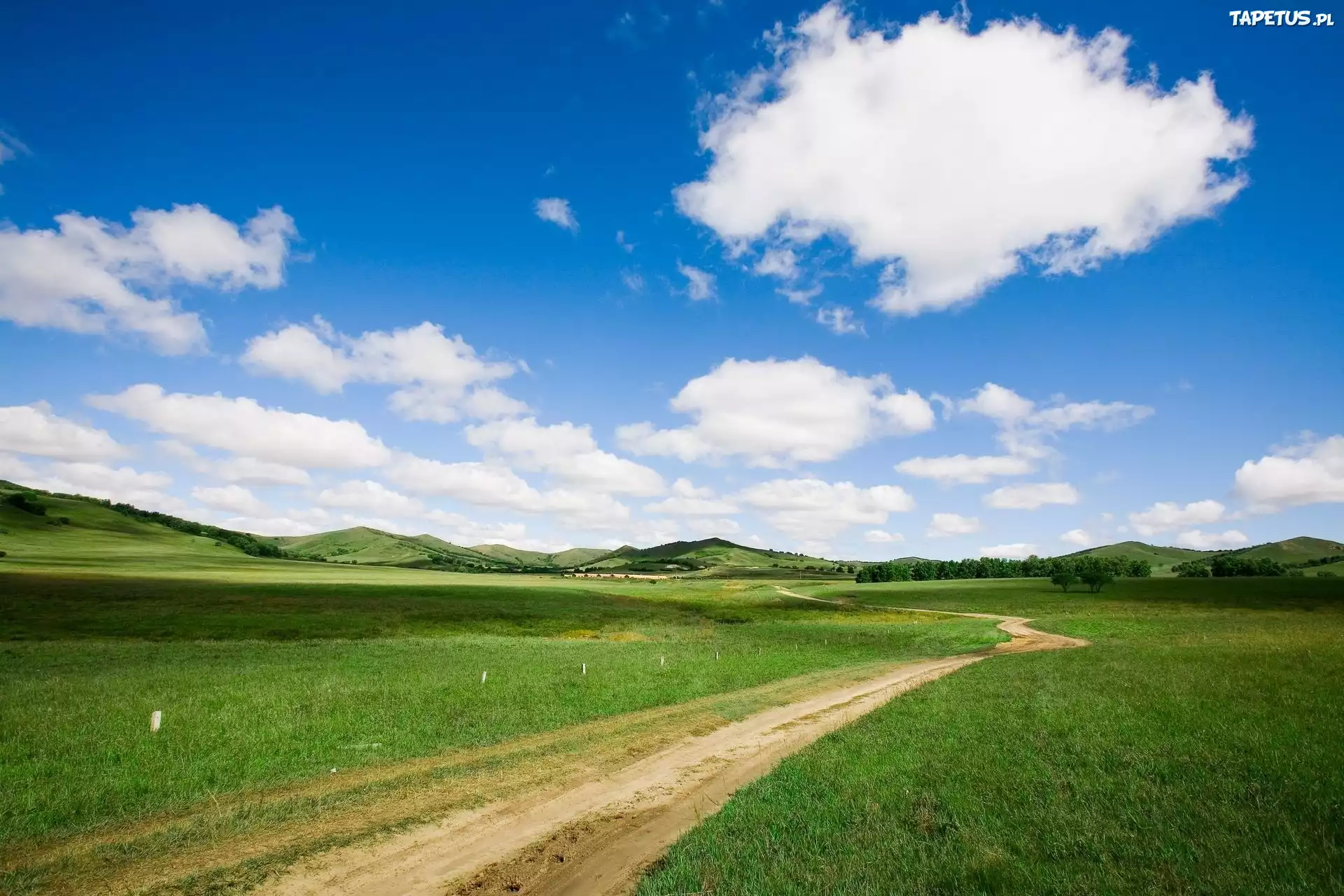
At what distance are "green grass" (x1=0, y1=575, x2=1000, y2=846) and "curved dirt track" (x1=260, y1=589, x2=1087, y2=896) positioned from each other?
6.66m

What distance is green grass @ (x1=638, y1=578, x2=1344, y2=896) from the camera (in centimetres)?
1018

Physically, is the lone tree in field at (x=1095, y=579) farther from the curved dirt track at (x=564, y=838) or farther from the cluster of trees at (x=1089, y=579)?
the curved dirt track at (x=564, y=838)

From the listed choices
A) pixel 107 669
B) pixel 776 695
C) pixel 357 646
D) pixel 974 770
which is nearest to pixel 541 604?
pixel 357 646

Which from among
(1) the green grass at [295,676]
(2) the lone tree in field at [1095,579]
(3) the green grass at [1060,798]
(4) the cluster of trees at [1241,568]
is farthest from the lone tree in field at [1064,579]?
(3) the green grass at [1060,798]

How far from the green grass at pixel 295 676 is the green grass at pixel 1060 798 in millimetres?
12205

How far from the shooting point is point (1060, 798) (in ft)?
44.5

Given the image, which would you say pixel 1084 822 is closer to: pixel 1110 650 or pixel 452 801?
pixel 452 801

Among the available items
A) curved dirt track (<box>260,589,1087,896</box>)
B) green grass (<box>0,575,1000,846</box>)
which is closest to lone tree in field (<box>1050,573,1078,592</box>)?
green grass (<box>0,575,1000,846</box>)

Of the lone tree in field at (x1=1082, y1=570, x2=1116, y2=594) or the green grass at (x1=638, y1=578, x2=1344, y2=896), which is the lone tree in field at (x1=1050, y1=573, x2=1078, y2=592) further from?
the green grass at (x1=638, y1=578, x2=1344, y2=896)

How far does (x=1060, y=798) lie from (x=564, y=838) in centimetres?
1079

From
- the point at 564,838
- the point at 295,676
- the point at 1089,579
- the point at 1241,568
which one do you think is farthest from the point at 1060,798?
the point at 1241,568

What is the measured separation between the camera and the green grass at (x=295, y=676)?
58.6ft

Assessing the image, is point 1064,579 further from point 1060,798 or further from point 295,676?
point 295,676

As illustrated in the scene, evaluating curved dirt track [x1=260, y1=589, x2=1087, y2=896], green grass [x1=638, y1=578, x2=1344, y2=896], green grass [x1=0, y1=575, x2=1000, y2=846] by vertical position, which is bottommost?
green grass [x1=0, y1=575, x2=1000, y2=846]
